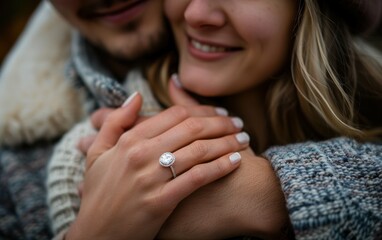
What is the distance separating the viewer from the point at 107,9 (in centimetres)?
153

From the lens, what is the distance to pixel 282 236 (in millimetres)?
1082

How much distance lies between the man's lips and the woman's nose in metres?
0.34

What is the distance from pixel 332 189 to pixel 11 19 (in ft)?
8.47

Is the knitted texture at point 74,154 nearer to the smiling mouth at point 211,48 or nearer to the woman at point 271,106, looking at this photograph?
the woman at point 271,106

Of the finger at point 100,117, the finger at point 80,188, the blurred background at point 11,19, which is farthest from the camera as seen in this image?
the blurred background at point 11,19

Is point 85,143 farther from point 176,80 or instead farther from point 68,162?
point 176,80

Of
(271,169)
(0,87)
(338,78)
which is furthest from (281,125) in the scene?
(0,87)

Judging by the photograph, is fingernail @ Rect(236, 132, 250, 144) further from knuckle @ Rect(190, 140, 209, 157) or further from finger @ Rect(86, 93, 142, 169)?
finger @ Rect(86, 93, 142, 169)

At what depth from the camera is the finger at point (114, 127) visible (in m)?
1.24

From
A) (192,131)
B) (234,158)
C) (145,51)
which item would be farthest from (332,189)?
(145,51)

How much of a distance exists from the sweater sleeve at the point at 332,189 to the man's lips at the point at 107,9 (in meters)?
0.73

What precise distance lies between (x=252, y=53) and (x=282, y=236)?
20.0 inches

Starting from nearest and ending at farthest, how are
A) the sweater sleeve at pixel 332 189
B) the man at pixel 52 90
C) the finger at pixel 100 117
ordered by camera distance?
1. the sweater sleeve at pixel 332 189
2. the finger at pixel 100 117
3. the man at pixel 52 90

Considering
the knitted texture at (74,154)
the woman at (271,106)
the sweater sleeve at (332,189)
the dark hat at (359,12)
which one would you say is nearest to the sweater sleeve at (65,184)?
the knitted texture at (74,154)
